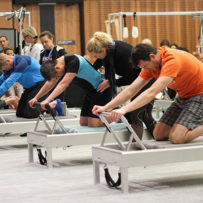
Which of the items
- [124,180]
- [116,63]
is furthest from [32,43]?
[124,180]

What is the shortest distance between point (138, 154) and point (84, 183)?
581mm

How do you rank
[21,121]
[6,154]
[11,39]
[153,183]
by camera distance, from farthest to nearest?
[11,39] < [21,121] < [6,154] < [153,183]

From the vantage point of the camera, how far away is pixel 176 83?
13.1 feet

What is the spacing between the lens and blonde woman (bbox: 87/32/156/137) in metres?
4.71

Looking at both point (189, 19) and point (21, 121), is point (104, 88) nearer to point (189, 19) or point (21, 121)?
point (21, 121)

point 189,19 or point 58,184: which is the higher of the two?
point 189,19

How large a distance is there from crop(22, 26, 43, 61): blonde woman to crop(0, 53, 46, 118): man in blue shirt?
4.94ft

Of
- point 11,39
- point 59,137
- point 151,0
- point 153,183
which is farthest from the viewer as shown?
point 151,0

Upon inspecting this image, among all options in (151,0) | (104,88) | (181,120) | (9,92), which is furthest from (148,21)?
(181,120)

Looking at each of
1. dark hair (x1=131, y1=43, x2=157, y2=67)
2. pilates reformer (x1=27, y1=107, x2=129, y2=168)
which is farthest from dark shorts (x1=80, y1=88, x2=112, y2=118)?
dark hair (x1=131, y1=43, x2=157, y2=67)

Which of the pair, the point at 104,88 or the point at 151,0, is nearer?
the point at 104,88

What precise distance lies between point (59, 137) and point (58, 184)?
2.93ft

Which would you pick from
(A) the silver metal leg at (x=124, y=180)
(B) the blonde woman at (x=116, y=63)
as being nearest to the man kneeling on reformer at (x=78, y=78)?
(B) the blonde woman at (x=116, y=63)

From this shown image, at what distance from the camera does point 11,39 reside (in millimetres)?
10328
